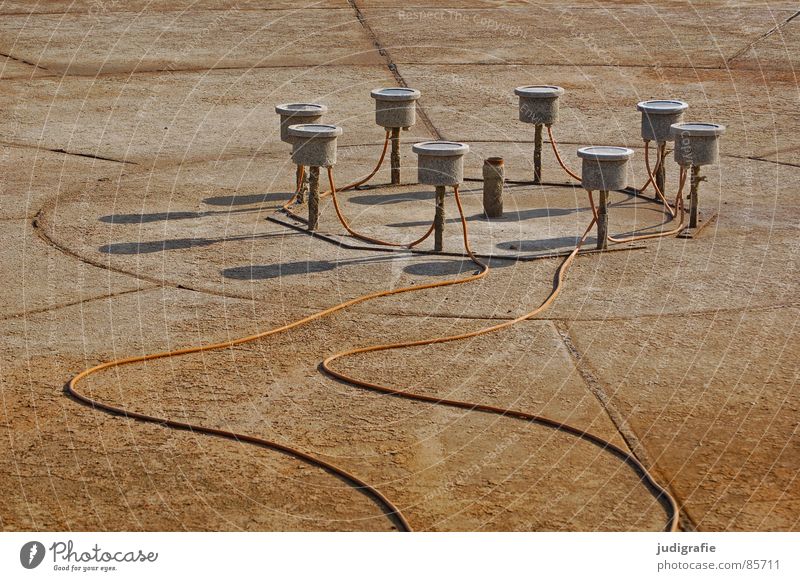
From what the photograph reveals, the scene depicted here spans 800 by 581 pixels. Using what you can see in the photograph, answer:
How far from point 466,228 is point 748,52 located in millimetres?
9602

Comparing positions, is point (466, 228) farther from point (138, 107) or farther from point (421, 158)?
point (138, 107)

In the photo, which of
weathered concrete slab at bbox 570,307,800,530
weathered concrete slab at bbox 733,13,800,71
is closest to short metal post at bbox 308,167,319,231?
weathered concrete slab at bbox 570,307,800,530

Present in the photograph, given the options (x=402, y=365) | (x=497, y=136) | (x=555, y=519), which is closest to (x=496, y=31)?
(x=497, y=136)

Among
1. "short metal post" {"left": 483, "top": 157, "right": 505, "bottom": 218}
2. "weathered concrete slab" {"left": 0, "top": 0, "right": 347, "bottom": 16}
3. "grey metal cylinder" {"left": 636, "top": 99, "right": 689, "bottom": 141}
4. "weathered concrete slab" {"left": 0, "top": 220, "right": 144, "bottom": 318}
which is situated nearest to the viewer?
"weathered concrete slab" {"left": 0, "top": 220, "right": 144, "bottom": 318}

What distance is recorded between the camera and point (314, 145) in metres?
10.1

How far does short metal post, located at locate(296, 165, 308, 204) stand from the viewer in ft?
37.5

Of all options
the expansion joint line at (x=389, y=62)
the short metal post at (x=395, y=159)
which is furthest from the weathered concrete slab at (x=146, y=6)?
the short metal post at (x=395, y=159)

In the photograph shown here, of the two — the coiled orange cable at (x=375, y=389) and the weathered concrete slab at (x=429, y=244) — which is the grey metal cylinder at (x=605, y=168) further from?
the coiled orange cable at (x=375, y=389)

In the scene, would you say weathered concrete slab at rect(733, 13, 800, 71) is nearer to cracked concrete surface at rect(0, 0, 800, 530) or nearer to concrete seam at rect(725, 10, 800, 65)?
concrete seam at rect(725, 10, 800, 65)

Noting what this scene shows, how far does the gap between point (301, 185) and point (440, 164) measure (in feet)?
6.87

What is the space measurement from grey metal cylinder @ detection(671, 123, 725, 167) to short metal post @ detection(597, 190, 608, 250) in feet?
2.84

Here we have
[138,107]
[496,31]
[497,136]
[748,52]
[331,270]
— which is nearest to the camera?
[331,270]

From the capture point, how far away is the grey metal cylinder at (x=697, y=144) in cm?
1034

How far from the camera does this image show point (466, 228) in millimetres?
10625
